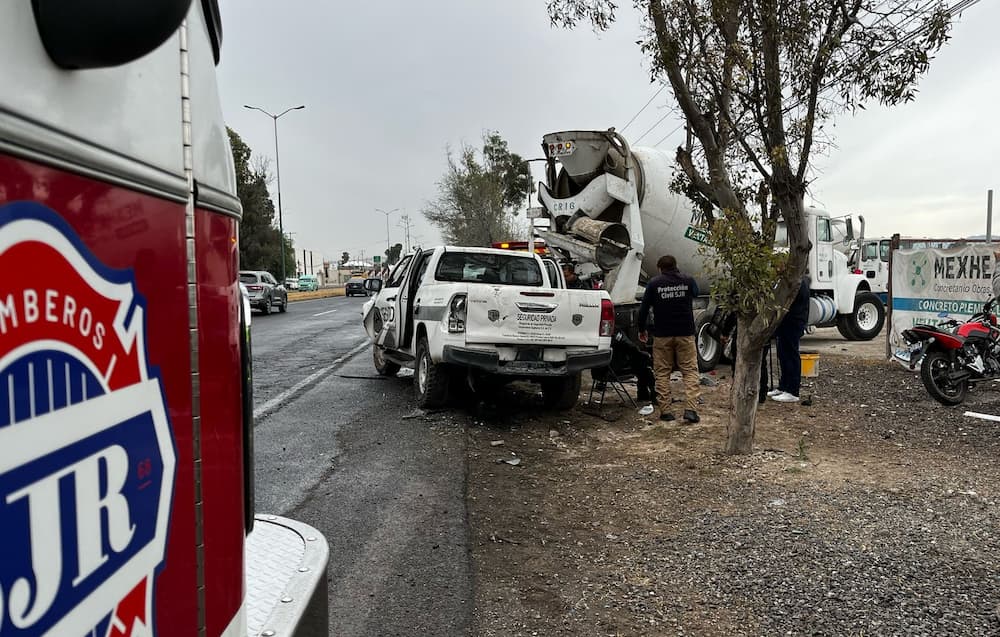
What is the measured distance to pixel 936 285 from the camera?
11109mm

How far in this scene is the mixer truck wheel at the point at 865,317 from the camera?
52.1 feet

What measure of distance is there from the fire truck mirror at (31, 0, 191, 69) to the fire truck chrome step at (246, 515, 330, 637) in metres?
1.43

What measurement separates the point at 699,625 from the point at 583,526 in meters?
1.46

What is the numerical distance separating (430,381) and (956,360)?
588 centimetres

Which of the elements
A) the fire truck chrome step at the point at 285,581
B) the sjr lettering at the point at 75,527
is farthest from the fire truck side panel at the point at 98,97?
the fire truck chrome step at the point at 285,581

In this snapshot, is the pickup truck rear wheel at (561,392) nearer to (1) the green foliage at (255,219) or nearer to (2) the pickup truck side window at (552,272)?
(2) the pickup truck side window at (552,272)

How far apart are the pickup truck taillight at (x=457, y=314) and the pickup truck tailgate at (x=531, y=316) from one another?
8cm

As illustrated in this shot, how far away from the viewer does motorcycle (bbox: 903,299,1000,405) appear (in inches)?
331

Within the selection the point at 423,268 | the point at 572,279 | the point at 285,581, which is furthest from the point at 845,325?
the point at 285,581

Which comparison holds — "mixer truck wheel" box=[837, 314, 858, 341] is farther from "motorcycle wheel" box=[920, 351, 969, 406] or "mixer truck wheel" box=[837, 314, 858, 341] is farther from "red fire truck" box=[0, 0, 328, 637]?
"red fire truck" box=[0, 0, 328, 637]

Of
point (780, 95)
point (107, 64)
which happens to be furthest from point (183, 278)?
point (780, 95)

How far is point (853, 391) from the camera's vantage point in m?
9.72

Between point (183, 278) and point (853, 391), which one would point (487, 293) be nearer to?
point (853, 391)

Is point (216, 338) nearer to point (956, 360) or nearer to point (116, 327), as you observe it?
point (116, 327)
